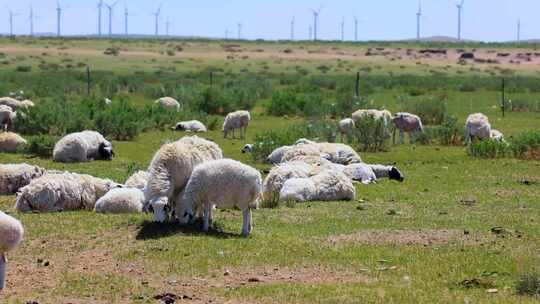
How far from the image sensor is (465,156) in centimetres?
2364

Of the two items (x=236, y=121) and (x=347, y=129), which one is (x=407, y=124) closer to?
(x=347, y=129)

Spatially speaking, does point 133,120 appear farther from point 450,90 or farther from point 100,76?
point 100,76

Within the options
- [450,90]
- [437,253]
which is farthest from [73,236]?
[450,90]

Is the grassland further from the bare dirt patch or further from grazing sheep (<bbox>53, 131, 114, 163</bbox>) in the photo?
grazing sheep (<bbox>53, 131, 114, 163</bbox>)

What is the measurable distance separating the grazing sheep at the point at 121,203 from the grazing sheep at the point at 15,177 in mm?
2459

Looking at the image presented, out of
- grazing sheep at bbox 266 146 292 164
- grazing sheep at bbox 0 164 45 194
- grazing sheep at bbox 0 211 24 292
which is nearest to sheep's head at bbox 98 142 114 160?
grazing sheep at bbox 266 146 292 164

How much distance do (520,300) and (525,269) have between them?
38.1 inches

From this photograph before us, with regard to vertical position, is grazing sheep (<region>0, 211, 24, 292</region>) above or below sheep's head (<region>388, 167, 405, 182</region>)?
above

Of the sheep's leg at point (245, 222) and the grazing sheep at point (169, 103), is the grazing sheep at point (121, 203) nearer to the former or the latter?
the sheep's leg at point (245, 222)

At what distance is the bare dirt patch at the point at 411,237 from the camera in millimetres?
12430

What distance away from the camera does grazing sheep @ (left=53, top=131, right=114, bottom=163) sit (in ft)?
70.3

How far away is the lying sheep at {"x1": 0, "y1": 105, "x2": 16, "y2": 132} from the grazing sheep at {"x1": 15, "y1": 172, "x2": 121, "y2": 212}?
12653 mm

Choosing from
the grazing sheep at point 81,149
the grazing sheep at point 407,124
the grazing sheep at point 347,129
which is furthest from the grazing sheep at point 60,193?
the grazing sheep at point 407,124

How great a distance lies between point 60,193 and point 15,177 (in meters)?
2.30
